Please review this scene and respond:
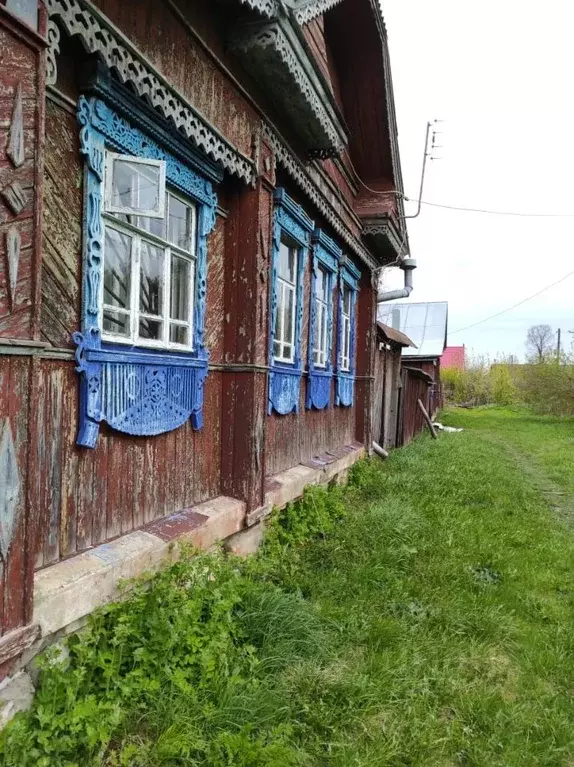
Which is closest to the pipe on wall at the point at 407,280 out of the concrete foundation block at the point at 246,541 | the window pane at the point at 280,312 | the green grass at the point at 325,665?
the window pane at the point at 280,312

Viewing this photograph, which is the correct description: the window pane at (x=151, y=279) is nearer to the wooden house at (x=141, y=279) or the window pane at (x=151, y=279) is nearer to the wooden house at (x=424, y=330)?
the wooden house at (x=141, y=279)

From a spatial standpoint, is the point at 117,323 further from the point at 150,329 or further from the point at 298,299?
the point at 298,299

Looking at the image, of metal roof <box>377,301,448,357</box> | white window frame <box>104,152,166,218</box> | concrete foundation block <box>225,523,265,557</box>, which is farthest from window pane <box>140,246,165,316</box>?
metal roof <box>377,301,448,357</box>

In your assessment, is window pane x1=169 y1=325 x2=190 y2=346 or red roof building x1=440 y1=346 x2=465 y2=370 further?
red roof building x1=440 y1=346 x2=465 y2=370

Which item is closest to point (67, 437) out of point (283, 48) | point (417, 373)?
point (283, 48)

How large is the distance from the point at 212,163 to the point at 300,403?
285 cm

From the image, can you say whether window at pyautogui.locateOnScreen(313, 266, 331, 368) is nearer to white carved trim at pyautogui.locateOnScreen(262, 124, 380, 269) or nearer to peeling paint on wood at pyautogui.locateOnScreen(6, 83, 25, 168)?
white carved trim at pyautogui.locateOnScreen(262, 124, 380, 269)

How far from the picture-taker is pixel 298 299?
219 inches

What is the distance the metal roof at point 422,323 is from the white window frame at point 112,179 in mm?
22429

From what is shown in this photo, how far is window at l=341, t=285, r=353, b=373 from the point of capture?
756 cm

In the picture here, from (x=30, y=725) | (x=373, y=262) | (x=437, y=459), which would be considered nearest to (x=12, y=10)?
(x=30, y=725)

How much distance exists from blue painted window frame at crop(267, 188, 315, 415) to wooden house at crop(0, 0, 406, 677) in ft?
0.12

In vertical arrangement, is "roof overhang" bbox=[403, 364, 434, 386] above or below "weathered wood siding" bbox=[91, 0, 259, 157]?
below

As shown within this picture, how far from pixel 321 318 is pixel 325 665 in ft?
14.4
